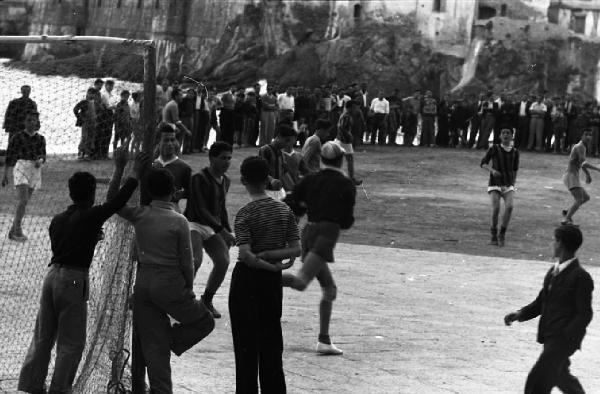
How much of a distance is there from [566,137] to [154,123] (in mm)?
28121

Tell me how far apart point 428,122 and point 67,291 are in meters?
27.8

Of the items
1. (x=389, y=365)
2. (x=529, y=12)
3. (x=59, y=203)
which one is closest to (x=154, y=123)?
(x=389, y=365)

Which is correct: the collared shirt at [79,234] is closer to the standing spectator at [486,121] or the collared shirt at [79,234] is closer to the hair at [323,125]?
the hair at [323,125]

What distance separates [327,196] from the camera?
9.59 metres

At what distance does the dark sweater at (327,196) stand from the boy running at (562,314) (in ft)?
6.43

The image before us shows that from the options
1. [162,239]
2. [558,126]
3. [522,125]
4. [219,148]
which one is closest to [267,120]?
[522,125]

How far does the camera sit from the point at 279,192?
11.9 m

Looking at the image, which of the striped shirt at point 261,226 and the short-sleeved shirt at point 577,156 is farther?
the short-sleeved shirt at point 577,156

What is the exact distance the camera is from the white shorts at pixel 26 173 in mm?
15141

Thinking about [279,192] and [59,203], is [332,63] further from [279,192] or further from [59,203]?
[279,192]

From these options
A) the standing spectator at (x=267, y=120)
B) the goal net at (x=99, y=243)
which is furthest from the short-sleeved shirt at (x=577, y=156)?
the standing spectator at (x=267, y=120)

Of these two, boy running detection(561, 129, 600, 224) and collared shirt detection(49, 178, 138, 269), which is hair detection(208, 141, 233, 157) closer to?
collared shirt detection(49, 178, 138, 269)

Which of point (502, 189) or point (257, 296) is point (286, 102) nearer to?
point (502, 189)

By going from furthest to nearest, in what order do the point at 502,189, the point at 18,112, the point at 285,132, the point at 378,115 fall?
1. the point at 378,115
2. the point at 502,189
3. the point at 18,112
4. the point at 285,132
